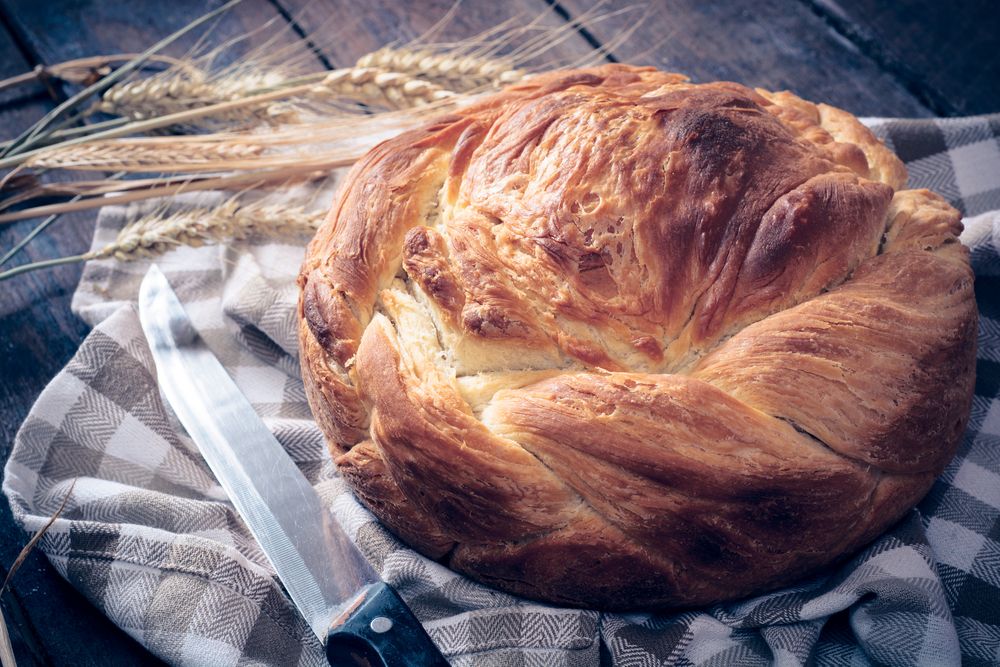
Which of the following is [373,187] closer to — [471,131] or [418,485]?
[471,131]

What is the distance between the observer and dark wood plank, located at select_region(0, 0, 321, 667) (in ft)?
6.75

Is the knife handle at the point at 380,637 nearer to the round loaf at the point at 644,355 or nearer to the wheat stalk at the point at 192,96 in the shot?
the round loaf at the point at 644,355

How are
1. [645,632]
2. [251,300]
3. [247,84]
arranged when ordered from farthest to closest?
[247,84], [251,300], [645,632]

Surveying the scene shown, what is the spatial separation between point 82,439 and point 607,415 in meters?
1.39

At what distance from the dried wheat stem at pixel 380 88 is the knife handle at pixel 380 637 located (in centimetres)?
144

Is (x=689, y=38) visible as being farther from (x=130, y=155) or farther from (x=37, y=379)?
(x=37, y=379)

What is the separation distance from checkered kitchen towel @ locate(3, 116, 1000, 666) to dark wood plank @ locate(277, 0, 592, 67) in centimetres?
104

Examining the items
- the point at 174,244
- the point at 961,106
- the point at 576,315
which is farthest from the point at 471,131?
the point at 961,106

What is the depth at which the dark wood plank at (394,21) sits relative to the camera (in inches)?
124

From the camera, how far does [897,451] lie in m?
1.73

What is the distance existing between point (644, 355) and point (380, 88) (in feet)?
4.39

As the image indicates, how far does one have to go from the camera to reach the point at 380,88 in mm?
Result: 2646

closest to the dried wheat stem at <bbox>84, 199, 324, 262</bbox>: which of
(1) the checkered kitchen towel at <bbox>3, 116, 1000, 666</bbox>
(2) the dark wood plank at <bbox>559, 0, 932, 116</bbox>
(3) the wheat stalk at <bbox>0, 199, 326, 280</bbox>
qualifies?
(3) the wheat stalk at <bbox>0, 199, 326, 280</bbox>

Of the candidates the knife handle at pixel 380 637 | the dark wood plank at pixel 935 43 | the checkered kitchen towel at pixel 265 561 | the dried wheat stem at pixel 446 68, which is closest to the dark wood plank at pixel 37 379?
the checkered kitchen towel at pixel 265 561
